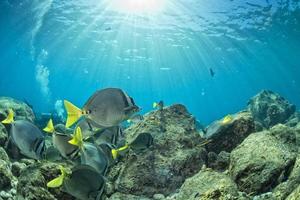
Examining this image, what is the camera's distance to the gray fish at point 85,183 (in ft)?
10.7

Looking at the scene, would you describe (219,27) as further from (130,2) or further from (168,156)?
(168,156)

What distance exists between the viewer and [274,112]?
15.9m

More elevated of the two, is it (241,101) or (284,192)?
(284,192)

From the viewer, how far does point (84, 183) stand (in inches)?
129

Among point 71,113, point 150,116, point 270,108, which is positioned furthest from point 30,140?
point 270,108

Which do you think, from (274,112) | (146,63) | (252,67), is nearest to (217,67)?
(252,67)

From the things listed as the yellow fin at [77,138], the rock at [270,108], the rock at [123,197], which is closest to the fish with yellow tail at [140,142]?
the rock at [123,197]

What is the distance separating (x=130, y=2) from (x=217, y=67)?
3354 cm

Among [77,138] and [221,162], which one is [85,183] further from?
[221,162]

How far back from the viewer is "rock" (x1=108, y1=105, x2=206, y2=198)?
5363 millimetres

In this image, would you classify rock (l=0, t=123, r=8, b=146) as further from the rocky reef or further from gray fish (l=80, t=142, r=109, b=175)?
gray fish (l=80, t=142, r=109, b=175)

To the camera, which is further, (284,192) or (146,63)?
A: (146,63)

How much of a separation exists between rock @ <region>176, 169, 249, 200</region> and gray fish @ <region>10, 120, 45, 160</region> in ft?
5.99

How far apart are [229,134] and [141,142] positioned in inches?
96.4
